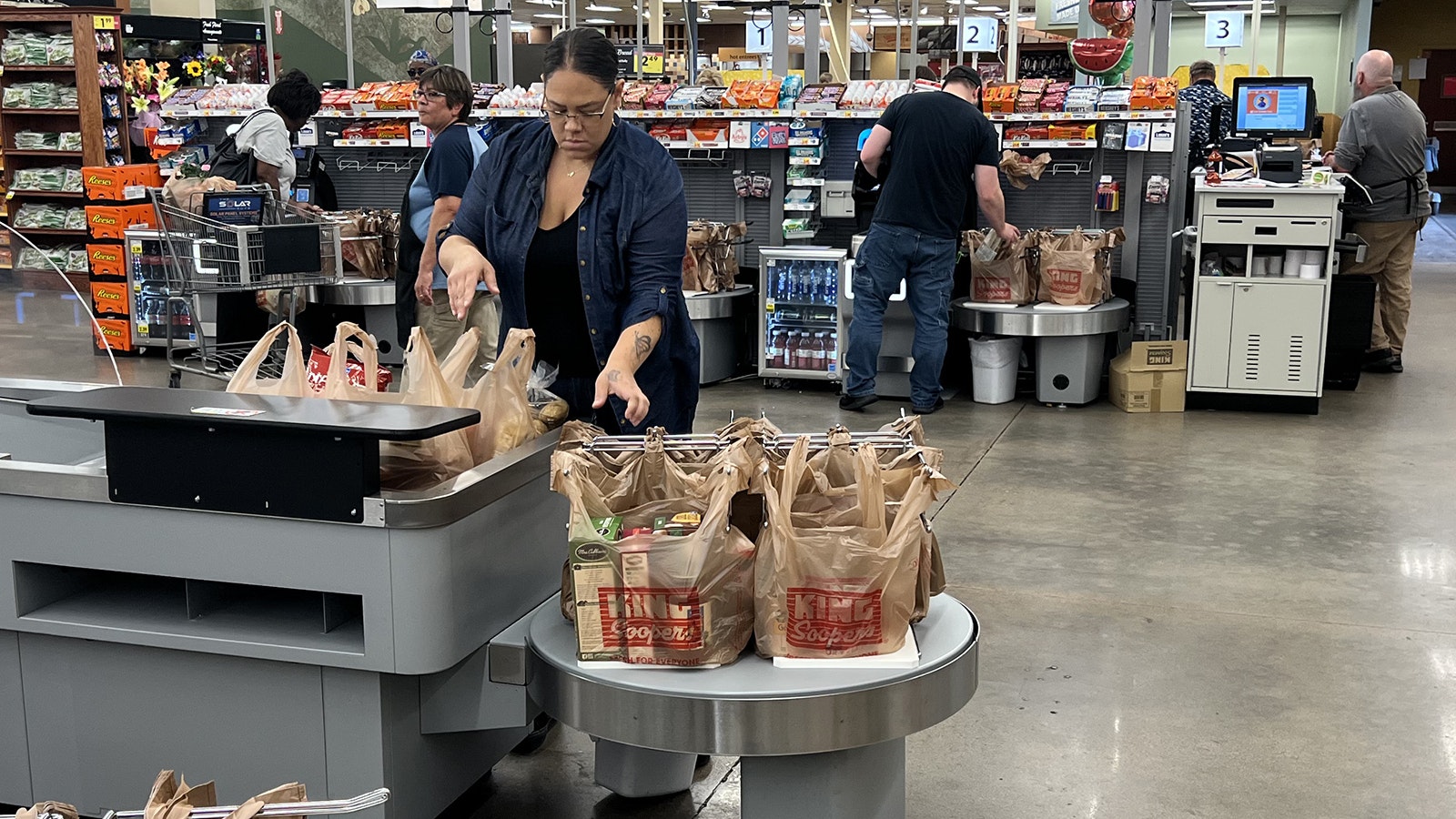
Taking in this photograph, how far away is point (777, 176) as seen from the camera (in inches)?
320

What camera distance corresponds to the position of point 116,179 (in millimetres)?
8883

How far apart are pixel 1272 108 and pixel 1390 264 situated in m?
1.17

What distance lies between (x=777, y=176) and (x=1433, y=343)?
192 inches

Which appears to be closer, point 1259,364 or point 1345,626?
point 1345,626

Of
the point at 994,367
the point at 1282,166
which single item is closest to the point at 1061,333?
the point at 994,367

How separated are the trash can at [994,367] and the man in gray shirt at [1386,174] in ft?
7.63

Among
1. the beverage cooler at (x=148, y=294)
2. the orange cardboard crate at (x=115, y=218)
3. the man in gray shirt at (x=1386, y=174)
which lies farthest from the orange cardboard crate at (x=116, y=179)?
the man in gray shirt at (x=1386, y=174)

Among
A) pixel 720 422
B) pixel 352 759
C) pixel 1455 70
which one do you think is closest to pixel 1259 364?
pixel 720 422

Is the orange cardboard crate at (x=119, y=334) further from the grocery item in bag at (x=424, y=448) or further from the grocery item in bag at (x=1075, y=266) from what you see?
the grocery item in bag at (x=424, y=448)

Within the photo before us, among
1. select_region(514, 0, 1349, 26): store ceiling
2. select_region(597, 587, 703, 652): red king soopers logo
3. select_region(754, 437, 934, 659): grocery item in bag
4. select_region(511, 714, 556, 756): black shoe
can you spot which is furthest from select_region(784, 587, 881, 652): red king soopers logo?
select_region(514, 0, 1349, 26): store ceiling

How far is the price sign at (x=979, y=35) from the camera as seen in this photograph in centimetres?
858

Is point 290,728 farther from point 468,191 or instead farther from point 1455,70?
point 1455,70

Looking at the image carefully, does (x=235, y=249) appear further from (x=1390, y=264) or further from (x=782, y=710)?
(x=1390, y=264)

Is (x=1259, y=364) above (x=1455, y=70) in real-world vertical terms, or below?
below
